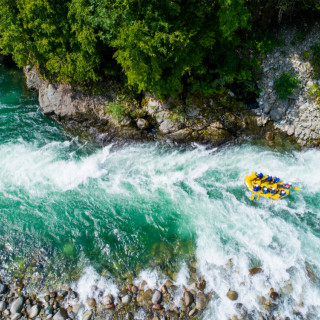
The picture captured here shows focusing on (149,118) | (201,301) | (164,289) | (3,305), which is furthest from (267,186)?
(3,305)

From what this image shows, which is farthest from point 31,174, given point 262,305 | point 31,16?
point 262,305

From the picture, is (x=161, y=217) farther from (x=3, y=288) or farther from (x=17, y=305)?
(x=3, y=288)

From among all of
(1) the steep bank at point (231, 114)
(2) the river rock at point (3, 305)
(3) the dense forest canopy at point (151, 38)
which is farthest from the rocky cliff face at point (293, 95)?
(2) the river rock at point (3, 305)

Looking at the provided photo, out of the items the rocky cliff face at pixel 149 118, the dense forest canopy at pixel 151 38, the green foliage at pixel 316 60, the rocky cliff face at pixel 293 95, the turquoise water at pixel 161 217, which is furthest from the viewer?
the rocky cliff face at pixel 149 118

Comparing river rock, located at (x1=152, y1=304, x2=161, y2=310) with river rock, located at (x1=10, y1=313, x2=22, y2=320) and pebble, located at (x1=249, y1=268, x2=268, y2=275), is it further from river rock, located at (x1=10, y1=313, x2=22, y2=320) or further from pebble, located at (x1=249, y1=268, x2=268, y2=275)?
river rock, located at (x1=10, y1=313, x2=22, y2=320)

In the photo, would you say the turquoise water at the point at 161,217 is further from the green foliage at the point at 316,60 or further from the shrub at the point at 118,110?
the green foliage at the point at 316,60

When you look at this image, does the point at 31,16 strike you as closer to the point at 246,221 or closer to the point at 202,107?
the point at 202,107
